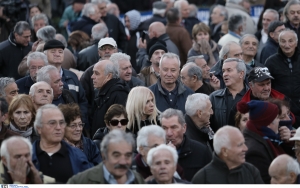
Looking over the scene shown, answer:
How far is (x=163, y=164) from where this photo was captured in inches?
378

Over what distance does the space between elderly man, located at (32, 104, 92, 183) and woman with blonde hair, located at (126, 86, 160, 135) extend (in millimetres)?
1412

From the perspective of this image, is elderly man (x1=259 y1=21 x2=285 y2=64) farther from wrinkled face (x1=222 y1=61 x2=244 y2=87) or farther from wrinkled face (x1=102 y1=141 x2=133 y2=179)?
wrinkled face (x1=102 y1=141 x2=133 y2=179)

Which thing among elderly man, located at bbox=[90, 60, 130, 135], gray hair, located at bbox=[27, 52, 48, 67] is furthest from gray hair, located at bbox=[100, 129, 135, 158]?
gray hair, located at bbox=[27, 52, 48, 67]

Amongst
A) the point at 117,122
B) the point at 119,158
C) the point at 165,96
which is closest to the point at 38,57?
the point at 165,96

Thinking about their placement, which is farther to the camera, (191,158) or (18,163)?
(191,158)

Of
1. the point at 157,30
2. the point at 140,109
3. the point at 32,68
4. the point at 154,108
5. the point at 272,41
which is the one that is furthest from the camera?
the point at 157,30

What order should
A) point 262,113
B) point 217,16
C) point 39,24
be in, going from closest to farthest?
point 262,113 < point 39,24 < point 217,16

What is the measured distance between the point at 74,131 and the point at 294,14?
6630mm

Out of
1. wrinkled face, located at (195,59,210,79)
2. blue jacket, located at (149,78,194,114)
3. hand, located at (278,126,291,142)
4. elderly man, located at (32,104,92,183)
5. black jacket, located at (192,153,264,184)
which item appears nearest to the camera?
black jacket, located at (192,153,264,184)

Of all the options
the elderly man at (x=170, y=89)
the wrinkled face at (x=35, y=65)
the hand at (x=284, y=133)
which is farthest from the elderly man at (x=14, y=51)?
the hand at (x=284, y=133)

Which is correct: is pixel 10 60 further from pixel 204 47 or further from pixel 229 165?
pixel 229 165

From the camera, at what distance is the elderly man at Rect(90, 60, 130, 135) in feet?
43.3

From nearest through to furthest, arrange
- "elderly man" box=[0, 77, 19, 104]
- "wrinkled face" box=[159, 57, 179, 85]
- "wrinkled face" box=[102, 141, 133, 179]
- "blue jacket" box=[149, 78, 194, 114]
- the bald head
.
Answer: "wrinkled face" box=[102, 141, 133, 179]
"elderly man" box=[0, 77, 19, 104]
"blue jacket" box=[149, 78, 194, 114]
"wrinkled face" box=[159, 57, 179, 85]
the bald head

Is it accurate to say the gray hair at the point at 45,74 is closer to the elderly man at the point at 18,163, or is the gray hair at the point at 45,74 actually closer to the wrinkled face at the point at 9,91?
the wrinkled face at the point at 9,91
